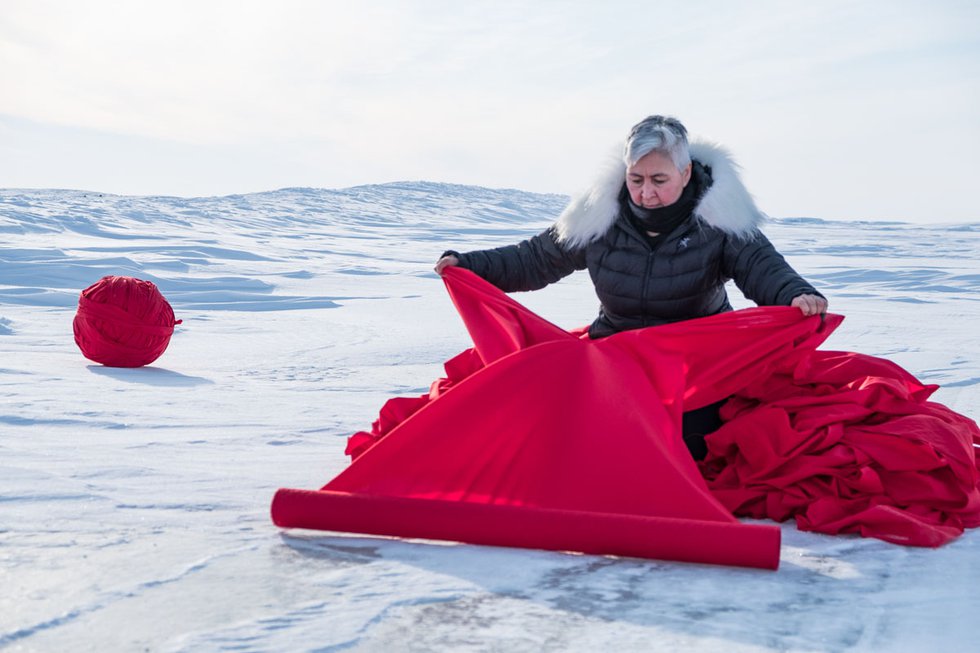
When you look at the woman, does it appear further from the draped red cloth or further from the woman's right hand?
the draped red cloth

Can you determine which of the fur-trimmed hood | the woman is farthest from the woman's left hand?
the fur-trimmed hood

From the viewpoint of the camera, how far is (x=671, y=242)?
3516mm

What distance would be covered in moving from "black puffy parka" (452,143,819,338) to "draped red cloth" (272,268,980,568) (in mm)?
215

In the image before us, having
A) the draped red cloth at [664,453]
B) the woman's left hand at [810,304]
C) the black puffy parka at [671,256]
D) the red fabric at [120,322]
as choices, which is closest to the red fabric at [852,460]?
the draped red cloth at [664,453]

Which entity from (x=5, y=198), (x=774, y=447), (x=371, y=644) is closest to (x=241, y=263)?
(x=5, y=198)

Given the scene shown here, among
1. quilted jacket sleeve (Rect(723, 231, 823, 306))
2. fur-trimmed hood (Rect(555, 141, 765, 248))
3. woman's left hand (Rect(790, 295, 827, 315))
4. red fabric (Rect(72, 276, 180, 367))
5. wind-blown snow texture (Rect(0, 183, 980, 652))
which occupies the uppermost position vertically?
fur-trimmed hood (Rect(555, 141, 765, 248))

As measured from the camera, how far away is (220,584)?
2.26 m

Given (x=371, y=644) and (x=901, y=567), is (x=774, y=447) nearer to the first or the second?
(x=901, y=567)

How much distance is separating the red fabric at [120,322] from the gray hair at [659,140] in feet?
10.4

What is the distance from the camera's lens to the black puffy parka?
11.2 feet

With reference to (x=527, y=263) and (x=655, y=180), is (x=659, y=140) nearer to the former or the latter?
(x=655, y=180)

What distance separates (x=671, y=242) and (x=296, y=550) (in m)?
1.63

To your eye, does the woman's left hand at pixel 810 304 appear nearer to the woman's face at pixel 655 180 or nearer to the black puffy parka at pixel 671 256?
the black puffy parka at pixel 671 256

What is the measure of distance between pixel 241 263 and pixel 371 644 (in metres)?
12.3
